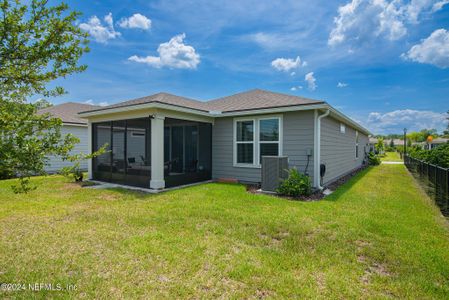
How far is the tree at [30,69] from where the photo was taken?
2.17 meters

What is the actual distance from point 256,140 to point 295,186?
2467mm

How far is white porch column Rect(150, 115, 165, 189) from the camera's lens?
24.6ft

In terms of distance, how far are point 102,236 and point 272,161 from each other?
5034 mm

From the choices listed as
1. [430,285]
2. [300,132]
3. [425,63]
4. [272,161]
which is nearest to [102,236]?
[430,285]

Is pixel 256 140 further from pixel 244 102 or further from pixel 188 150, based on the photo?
pixel 188 150

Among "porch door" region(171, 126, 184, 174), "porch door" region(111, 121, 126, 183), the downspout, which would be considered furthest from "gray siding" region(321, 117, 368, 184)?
"porch door" region(111, 121, 126, 183)

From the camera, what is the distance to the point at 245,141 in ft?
28.7

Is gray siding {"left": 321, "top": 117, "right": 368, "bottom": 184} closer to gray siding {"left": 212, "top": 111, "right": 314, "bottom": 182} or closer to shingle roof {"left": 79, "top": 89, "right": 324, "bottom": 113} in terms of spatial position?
gray siding {"left": 212, "top": 111, "right": 314, "bottom": 182}

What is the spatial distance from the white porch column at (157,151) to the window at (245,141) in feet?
9.52

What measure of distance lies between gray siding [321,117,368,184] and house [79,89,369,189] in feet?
0.12

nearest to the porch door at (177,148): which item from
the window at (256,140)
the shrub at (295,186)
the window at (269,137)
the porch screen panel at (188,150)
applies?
the porch screen panel at (188,150)

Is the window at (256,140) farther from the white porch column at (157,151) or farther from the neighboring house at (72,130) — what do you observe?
the neighboring house at (72,130)

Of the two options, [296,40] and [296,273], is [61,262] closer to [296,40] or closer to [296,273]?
[296,273]

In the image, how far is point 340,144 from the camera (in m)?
10.9
